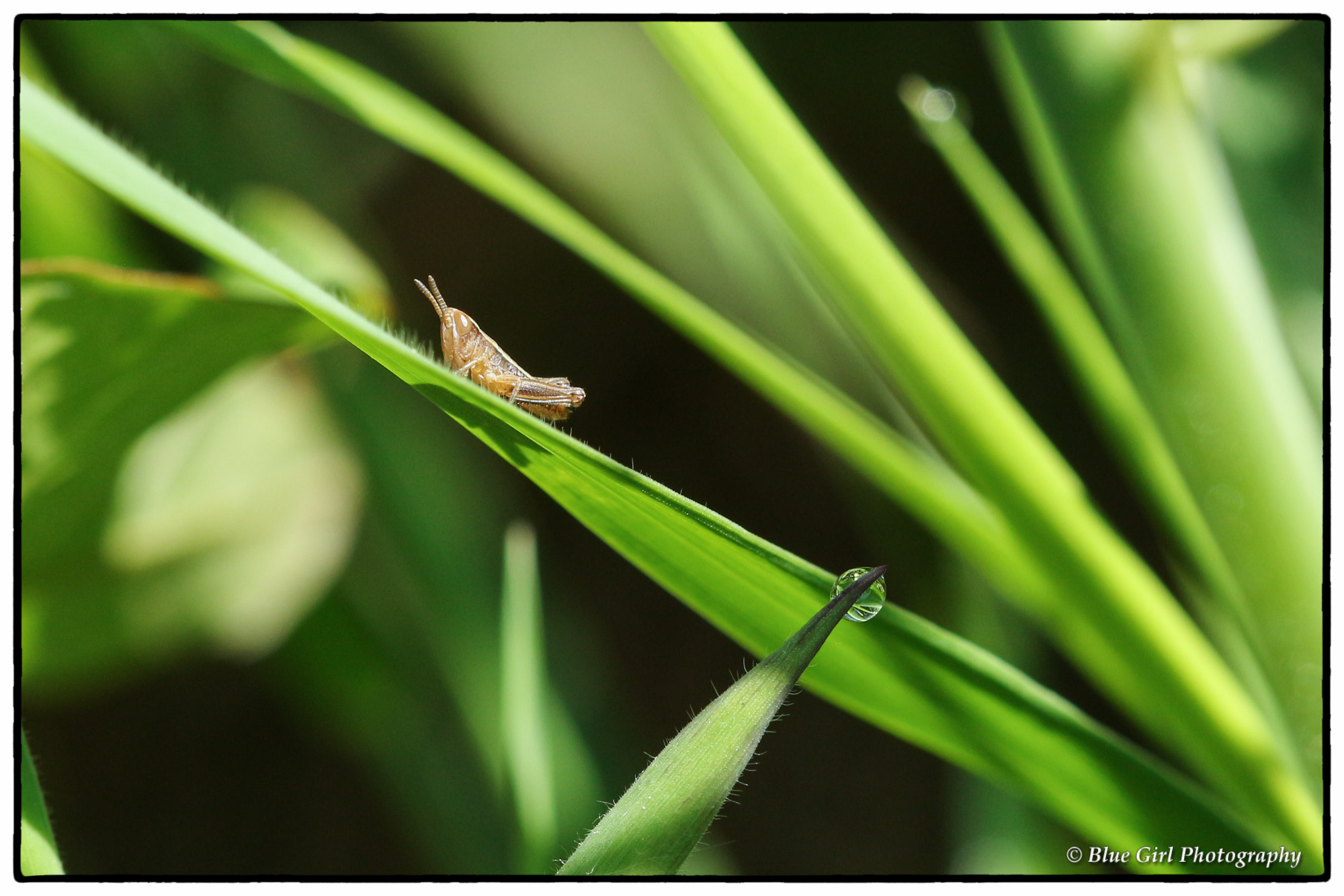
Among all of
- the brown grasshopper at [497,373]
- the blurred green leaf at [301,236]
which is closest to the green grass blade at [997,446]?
the brown grasshopper at [497,373]

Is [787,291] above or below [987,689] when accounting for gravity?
above

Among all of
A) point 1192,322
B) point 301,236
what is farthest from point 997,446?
point 301,236

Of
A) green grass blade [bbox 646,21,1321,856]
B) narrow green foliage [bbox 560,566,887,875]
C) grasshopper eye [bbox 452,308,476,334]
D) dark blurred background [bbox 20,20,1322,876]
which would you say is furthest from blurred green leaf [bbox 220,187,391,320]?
narrow green foliage [bbox 560,566,887,875]

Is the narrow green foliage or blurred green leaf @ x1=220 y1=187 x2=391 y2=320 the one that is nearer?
the narrow green foliage

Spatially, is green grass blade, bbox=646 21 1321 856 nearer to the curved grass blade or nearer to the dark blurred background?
the curved grass blade

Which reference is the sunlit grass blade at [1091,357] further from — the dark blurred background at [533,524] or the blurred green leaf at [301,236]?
the blurred green leaf at [301,236]

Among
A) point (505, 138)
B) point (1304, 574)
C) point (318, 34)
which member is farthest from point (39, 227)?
point (1304, 574)

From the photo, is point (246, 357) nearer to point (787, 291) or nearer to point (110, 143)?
point (110, 143)
